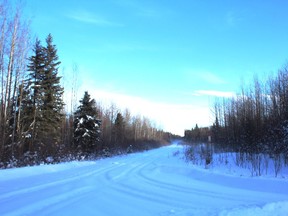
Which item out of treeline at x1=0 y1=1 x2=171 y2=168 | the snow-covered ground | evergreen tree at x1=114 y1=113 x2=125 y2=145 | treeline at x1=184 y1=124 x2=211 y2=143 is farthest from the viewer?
evergreen tree at x1=114 y1=113 x2=125 y2=145

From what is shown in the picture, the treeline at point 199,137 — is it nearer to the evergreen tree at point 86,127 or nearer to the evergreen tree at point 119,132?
the evergreen tree at point 119,132

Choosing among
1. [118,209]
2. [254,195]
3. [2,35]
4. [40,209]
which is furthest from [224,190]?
[2,35]

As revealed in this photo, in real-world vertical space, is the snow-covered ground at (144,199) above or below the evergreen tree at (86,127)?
below

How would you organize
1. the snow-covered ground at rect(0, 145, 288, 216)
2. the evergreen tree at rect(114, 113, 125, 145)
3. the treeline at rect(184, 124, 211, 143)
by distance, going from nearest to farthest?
1. the snow-covered ground at rect(0, 145, 288, 216)
2. the treeline at rect(184, 124, 211, 143)
3. the evergreen tree at rect(114, 113, 125, 145)

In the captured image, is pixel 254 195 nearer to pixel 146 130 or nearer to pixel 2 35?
pixel 2 35

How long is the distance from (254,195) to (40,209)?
620cm

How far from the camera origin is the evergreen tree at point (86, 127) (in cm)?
2936

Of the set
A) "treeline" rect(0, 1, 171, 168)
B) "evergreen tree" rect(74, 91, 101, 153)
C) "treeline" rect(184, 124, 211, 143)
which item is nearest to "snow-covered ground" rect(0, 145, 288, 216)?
"treeline" rect(0, 1, 171, 168)

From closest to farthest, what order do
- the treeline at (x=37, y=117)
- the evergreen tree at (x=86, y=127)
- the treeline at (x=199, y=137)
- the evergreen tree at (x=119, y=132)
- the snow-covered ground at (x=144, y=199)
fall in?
the snow-covered ground at (x=144, y=199)
the treeline at (x=37, y=117)
the evergreen tree at (x=86, y=127)
the treeline at (x=199, y=137)
the evergreen tree at (x=119, y=132)

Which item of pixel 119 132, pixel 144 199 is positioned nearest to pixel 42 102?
pixel 144 199

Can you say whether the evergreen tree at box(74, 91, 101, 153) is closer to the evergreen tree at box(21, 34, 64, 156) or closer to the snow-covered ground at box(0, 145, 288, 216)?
the evergreen tree at box(21, 34, 64, 156)

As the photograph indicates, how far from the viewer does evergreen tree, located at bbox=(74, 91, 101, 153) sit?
29.4 m

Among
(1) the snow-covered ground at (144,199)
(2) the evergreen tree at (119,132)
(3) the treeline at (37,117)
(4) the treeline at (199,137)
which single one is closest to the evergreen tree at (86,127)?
(3) the treeline at (37,117)

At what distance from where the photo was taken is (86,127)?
29906 millimetres
